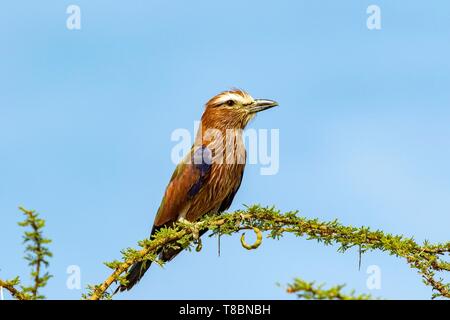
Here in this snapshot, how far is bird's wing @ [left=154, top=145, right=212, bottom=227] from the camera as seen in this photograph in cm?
960

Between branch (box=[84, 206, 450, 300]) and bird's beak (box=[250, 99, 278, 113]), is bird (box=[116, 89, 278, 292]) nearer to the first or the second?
bird's beak (box=[250, 99, 278, 113])

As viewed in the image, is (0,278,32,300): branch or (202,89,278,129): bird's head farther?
(202,89,278,129): bird's head

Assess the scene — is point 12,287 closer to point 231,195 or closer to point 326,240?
point 326,240

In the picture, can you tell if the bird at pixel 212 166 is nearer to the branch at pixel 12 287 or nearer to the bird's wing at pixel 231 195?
the bird's wing at pixel 231 195

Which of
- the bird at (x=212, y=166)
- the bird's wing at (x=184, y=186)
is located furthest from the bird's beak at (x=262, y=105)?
the bird's wing at (x=184, y=186)

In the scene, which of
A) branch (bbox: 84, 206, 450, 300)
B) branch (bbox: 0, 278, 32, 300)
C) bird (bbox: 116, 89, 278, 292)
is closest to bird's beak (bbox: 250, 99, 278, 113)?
bird (bbox: 116, 89, 278, 292)

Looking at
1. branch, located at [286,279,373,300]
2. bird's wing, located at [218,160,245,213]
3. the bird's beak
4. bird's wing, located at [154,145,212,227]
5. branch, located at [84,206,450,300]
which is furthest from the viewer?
the bird's beak

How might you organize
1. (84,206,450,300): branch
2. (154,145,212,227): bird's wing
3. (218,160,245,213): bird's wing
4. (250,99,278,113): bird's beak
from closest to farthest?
(84,206,450,300): branch, (154,145,212,227): bird's wing, (218,160,245,213): bird's wing, (250,99,278,113): bird's beak

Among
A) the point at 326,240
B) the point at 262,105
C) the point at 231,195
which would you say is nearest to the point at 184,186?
the point at 231,195

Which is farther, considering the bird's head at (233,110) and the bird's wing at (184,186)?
the bird's head at (233,110)

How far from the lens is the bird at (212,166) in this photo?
9.66 meters
